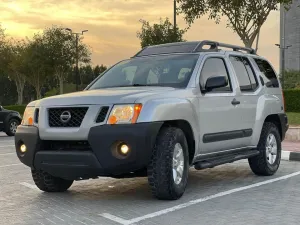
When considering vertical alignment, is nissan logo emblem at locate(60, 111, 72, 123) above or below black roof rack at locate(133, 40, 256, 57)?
below

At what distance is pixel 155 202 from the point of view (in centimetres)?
623

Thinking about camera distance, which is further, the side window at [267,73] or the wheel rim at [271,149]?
the side window at [267,73]

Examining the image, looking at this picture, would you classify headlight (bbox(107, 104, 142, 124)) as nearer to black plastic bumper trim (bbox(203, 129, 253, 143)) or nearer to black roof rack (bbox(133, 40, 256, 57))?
black plastic bumper trim (bbox(203, 129, 253, 143))

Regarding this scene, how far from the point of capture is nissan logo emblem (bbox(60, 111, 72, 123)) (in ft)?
19.9

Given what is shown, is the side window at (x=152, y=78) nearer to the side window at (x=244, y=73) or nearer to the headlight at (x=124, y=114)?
the headlight at (x=124, y=114)

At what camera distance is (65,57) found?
54219 mm

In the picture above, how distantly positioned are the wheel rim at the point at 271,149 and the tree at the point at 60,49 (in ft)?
152

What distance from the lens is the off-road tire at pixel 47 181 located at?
6.92 meters

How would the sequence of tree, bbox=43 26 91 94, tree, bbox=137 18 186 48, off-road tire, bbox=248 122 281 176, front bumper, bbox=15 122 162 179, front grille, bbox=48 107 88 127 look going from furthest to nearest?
tree, bbox=43 26 91 94
tree, bbox=137 18 186 48
off-road tire, bbox=248 122 281 176
front grille, bbox=48 107 88 127
front bumper, bbox=15 122 162 179

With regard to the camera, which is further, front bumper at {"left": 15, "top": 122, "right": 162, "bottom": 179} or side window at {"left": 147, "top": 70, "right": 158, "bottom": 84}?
side window at {"left": 147, "top": 70, "right": 158, "bottom": 84}

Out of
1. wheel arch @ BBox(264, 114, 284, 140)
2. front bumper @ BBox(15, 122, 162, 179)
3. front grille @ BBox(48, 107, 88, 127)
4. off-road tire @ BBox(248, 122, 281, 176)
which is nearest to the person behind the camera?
front bumper @ BBox(15, 122, 162, 179)

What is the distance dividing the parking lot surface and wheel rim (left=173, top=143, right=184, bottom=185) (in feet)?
0.94

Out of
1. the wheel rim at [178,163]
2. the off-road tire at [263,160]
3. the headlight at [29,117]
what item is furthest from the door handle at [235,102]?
the headlight at [29,117]

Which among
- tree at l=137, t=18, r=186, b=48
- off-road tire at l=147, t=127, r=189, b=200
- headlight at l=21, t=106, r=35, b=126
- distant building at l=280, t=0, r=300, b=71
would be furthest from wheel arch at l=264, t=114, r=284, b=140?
distant building at l=280, t=0, r=300, b=71
